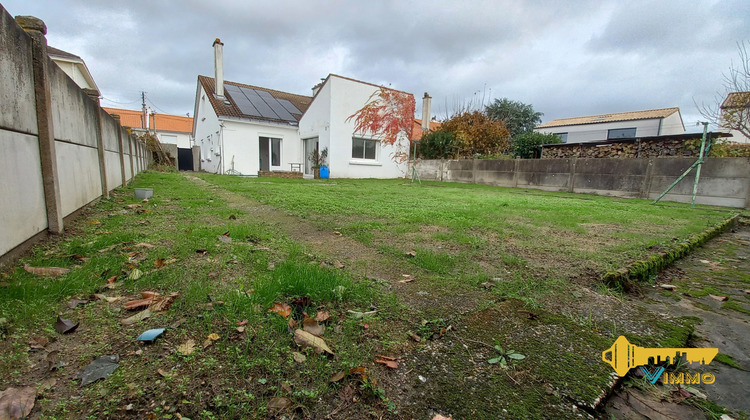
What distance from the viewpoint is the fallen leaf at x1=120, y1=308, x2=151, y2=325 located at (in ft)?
4.60

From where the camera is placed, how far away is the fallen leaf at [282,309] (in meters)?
1.51

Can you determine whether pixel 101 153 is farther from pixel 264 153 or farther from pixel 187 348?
pixel 264 153

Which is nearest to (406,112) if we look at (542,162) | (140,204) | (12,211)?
(542,162)

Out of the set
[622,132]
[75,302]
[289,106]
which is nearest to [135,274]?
[75,302]

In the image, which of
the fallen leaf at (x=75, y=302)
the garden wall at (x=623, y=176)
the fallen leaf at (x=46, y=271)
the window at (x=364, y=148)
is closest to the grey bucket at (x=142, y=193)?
the fallen leaf at (x=46, y=271)

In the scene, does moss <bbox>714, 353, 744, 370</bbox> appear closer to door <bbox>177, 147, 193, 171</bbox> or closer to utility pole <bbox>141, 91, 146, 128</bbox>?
door <bbox>177, 147, 193, 171</bbox>

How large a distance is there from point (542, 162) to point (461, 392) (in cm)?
1176

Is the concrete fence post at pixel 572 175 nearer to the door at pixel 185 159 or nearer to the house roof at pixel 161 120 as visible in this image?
the door at pixel 185 159

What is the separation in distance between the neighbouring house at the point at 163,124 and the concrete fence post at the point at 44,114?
33.7 m

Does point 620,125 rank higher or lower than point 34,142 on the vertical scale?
higher

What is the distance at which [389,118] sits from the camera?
1567 centimetres

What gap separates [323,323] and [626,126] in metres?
32.9

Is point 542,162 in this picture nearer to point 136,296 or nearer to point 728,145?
point 728,145

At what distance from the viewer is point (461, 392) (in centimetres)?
110
